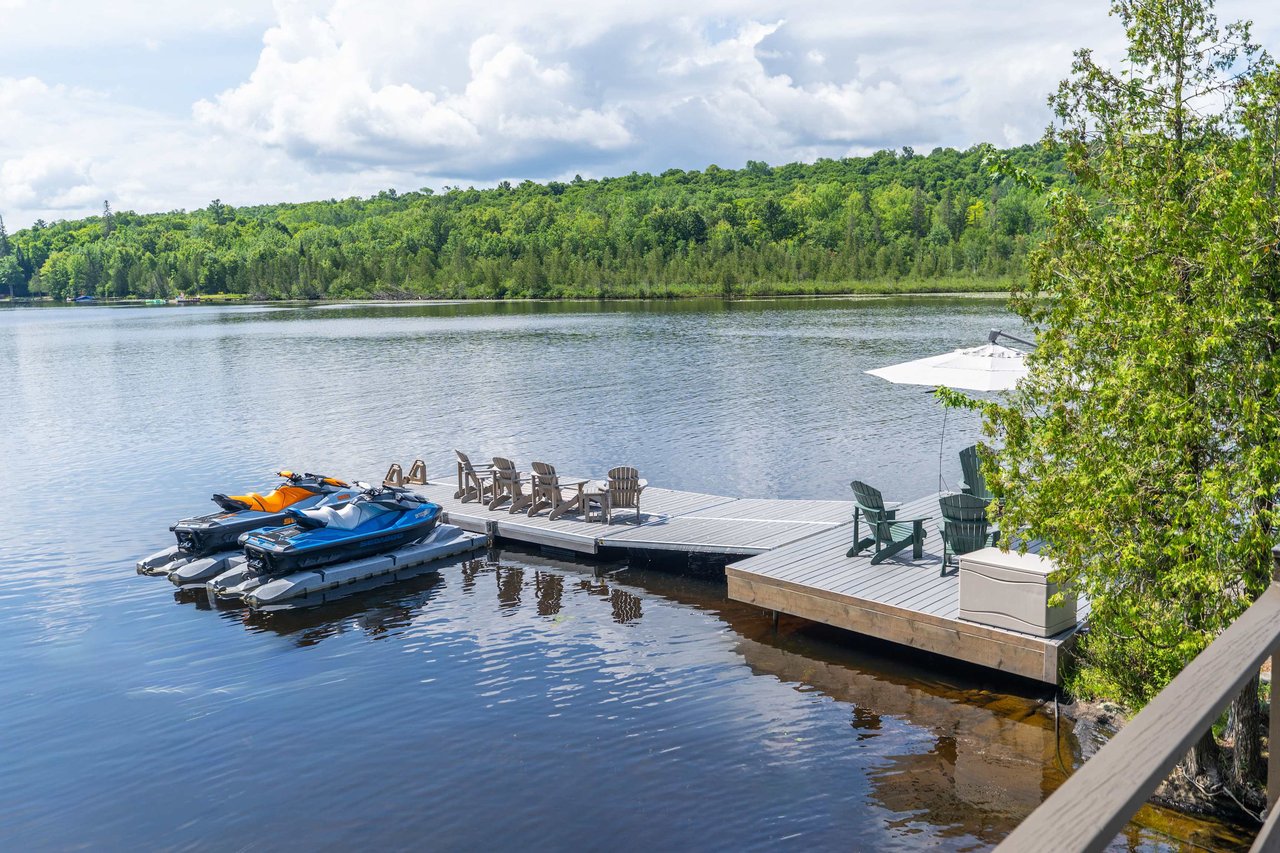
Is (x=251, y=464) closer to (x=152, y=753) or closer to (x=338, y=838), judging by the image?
(x=152, y=753)

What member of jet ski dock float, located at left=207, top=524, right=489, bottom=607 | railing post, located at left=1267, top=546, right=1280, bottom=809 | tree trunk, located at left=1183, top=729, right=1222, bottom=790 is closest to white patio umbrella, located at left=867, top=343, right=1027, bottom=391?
tree trunk, located at left=1183, top=729, right=1222, bottom=790

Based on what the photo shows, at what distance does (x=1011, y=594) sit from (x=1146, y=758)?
28.0 ft

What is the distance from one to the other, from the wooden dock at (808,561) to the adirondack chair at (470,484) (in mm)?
189

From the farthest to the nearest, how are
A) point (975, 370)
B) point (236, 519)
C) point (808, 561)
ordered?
1. point (236, 519)
2. point (975, 370)
3. point (808, 561)

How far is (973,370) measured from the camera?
12797 millimetres

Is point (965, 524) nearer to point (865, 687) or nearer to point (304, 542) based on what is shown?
point (865, 687)

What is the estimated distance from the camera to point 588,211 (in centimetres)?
15388

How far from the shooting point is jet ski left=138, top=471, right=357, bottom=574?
15.9 m

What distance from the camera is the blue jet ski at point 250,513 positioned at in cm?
1591

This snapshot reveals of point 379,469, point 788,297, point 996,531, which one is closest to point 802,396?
point 379,469

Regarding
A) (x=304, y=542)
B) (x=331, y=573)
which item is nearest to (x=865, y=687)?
(x=331, y=573)

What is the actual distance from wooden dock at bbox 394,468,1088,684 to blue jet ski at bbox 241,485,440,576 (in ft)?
4.06

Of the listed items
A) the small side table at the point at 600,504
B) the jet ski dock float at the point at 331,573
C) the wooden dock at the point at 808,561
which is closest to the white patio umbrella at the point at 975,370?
the wooden dock at the point at 808,561

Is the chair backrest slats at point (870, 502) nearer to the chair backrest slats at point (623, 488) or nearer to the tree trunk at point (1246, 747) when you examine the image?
the chair backrest slats at point (623, 488)
